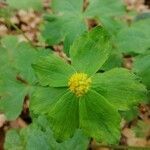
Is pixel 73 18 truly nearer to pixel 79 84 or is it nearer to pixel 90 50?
pixel 90 50

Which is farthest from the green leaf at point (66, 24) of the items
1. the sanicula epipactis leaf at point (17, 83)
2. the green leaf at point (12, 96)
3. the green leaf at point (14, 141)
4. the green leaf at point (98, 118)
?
the green leaf at point (98, 118)

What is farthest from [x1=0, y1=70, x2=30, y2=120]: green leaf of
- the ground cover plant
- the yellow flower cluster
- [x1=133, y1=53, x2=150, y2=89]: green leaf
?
the yellow flower cluster

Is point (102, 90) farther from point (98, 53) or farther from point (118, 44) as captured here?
point (118, 44)

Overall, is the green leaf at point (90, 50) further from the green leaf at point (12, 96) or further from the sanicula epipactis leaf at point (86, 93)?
the green leaf at point (12, 96)

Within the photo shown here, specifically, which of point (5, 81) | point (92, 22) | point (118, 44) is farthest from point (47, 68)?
point (92, 22)

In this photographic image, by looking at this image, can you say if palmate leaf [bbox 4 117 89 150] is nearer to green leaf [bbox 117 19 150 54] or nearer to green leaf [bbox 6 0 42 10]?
green leaf [bbox 117 19 150 54]

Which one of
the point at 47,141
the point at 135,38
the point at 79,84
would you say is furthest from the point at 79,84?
the point at 135,38
